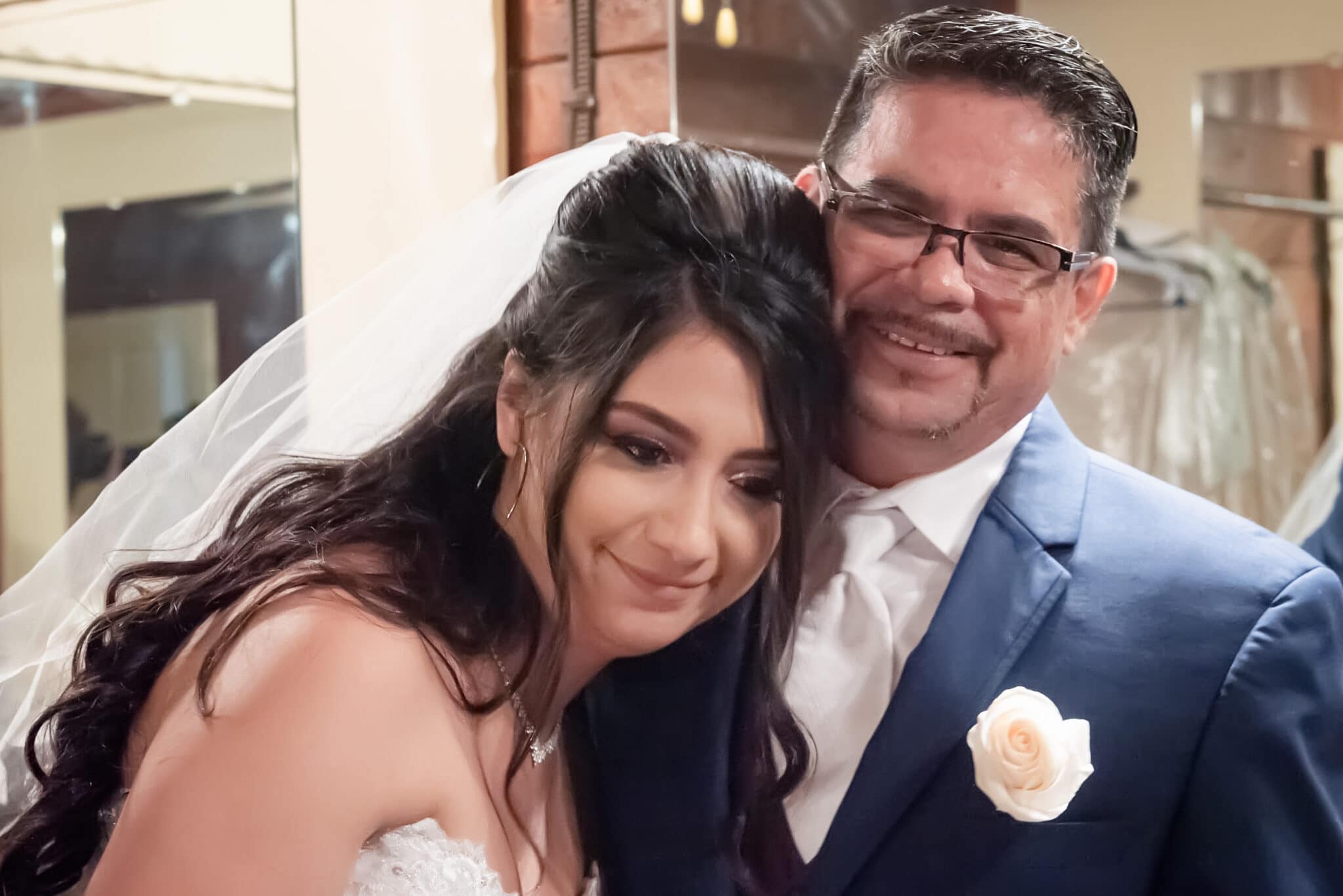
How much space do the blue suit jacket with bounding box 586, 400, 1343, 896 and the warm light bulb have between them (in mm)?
803

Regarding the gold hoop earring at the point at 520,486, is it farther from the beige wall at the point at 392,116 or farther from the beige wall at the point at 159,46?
the beige wall at the point at 159,46

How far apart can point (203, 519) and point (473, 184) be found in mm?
794

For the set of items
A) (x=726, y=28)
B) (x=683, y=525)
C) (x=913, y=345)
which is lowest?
(x=683, y=525)

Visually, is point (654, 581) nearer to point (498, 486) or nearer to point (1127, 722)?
point (498, 486)

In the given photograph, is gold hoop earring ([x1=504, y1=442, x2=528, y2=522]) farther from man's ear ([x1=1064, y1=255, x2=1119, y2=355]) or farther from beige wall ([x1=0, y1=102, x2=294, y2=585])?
beige wall ([x1=0, y1=102, x2=294, y2=585])

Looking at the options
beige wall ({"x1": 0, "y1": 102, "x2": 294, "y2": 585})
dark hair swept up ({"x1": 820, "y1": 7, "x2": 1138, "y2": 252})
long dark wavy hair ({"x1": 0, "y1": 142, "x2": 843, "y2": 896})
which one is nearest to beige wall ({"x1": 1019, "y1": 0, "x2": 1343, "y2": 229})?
dark hair swept up ({"x1": 820, "y1": 7, "x2": 1138, "y2": 252})

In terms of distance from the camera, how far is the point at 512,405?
122 cm

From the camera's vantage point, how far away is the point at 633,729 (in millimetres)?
1400

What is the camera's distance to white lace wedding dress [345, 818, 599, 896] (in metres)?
1.07

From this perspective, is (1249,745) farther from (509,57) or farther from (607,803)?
(509,57)

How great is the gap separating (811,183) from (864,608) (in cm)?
43

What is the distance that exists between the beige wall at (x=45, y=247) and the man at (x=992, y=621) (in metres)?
1.25

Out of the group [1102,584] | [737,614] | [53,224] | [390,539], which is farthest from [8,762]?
[53,224]

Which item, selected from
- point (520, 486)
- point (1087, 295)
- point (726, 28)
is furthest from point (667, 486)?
point (726, 28)
